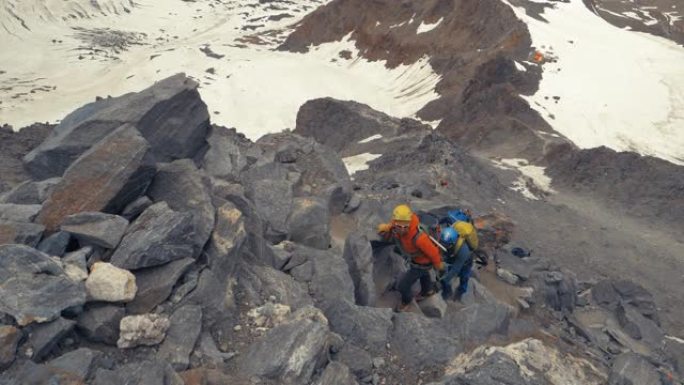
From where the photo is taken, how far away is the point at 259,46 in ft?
166

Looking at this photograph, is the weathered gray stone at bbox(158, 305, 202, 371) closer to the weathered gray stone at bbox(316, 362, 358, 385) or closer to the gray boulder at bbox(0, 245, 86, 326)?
the gray boulder at bbox(0, 245, 86, 326)

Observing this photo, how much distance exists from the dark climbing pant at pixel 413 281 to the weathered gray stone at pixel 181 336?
3.65m

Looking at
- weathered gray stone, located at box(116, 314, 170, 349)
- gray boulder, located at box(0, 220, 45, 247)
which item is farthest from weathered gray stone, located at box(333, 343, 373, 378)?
gray boulder, located at box(0, 220, 45, 247)

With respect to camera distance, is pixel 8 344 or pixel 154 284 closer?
pixel 8 344

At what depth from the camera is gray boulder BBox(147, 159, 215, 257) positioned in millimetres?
7863

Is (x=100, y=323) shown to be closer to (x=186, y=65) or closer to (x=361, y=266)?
(x=361, y=266)

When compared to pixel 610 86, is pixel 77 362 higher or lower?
higher

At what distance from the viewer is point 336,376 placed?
21.8 feet

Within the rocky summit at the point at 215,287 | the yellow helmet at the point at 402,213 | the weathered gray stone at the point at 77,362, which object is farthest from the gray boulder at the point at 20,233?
the yellow helmet at the point at 402,213

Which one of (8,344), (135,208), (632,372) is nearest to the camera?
(8,344)

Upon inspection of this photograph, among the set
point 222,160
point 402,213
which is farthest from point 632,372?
point 222,160

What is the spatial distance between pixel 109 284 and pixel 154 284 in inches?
19.4

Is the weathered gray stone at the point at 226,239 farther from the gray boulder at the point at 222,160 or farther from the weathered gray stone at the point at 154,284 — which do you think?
the gray boulder at the point at 222,160

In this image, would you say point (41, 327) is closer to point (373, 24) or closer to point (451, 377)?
point (451, 377)
